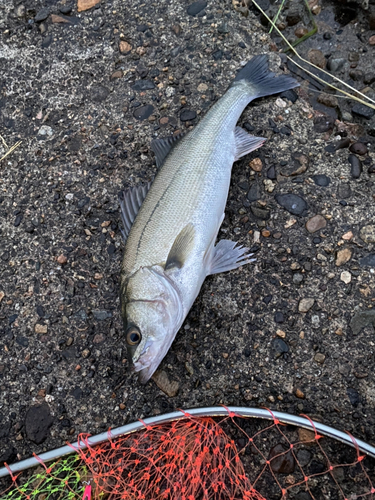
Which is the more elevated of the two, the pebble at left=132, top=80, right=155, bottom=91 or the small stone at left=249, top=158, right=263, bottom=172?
the pebble at left=132, top=80, right=155, bottom=91

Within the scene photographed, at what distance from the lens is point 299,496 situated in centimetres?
266

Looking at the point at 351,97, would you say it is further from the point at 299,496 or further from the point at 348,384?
the point at 299,496

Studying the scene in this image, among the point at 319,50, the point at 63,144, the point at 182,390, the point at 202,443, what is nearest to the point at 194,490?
the point at 202,443

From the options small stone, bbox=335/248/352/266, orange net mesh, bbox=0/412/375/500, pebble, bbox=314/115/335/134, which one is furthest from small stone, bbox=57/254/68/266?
pebble, bbox=314/115/335/134

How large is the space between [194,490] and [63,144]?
3.17m

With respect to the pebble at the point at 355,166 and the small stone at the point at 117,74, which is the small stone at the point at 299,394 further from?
the small stone at the point at 117,74

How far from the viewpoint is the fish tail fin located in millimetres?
3531

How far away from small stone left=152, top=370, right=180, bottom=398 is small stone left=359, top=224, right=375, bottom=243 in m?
1.87

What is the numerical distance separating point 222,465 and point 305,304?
131cm

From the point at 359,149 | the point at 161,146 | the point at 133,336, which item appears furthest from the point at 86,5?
the point at 133,336

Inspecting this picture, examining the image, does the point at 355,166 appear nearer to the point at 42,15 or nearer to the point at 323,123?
the point at 323,123

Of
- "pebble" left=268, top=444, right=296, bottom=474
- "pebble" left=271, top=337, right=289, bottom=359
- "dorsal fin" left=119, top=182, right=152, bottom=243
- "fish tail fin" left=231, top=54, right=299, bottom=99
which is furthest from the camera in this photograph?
"fish tail fin" left=231, top=54, right=299, bottom=99

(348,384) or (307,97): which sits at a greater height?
(307,97)

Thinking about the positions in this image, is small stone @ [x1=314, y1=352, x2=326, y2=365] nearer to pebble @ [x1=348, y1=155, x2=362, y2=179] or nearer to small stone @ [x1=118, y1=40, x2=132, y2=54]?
pebble @ [x1=348, y1=155, x2=362, y2=179]
